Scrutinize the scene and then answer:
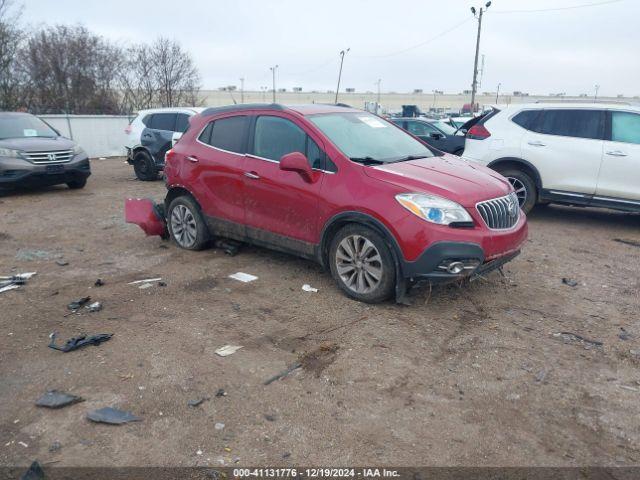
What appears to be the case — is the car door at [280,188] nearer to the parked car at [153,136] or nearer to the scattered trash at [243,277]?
the scattered trash at [243,277]

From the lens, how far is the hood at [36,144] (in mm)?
10062

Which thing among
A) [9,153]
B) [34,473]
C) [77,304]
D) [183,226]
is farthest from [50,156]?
[34,473]

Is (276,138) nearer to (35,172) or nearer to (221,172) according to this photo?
(221,172)

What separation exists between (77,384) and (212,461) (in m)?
1.32

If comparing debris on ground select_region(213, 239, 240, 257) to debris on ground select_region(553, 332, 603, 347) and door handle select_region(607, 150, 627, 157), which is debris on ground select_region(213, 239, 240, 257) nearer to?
debris on ground select_region(553, 332, 603, 347)

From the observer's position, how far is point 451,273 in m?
4.30

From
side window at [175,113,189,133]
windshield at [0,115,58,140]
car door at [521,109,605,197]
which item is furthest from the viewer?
side window at [175,113,189,133]

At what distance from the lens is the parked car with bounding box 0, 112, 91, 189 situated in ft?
32.8

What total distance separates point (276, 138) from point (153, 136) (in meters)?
7.97

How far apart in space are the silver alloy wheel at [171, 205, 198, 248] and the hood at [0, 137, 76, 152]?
5510mm

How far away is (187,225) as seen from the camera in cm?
645

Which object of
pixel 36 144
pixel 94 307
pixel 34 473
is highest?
pixel 36 144

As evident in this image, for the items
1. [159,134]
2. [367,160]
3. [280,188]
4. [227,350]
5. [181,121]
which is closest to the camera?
[227,350]

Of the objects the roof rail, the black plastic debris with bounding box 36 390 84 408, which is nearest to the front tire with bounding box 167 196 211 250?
the roof rail
